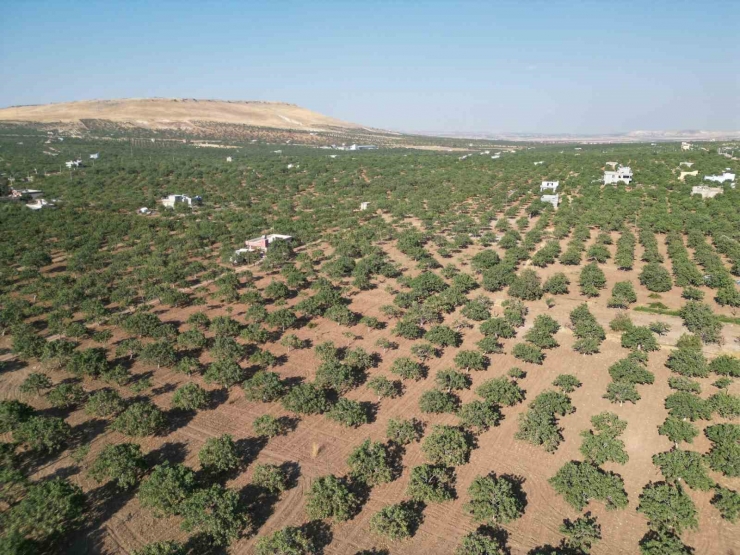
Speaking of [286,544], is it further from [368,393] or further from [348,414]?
[368,393]

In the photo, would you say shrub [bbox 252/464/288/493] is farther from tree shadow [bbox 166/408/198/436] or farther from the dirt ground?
tree shadow [bbox 166/408/198/436]

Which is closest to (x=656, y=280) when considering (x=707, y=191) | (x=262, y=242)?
(x=262, y=242)

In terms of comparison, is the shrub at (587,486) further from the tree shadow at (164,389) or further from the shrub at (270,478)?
the tree shadow at (164,389)

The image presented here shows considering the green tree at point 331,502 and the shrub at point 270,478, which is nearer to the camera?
the green tree at point 331,502

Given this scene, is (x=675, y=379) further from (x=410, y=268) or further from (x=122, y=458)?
(x=122, y=458)

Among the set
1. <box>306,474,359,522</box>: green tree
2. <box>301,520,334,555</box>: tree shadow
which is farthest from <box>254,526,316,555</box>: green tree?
<box>306,474,359,522</box>: green tree

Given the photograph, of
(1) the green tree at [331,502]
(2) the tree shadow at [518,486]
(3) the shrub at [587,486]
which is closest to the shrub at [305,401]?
(1) the green tree at [331,502]
